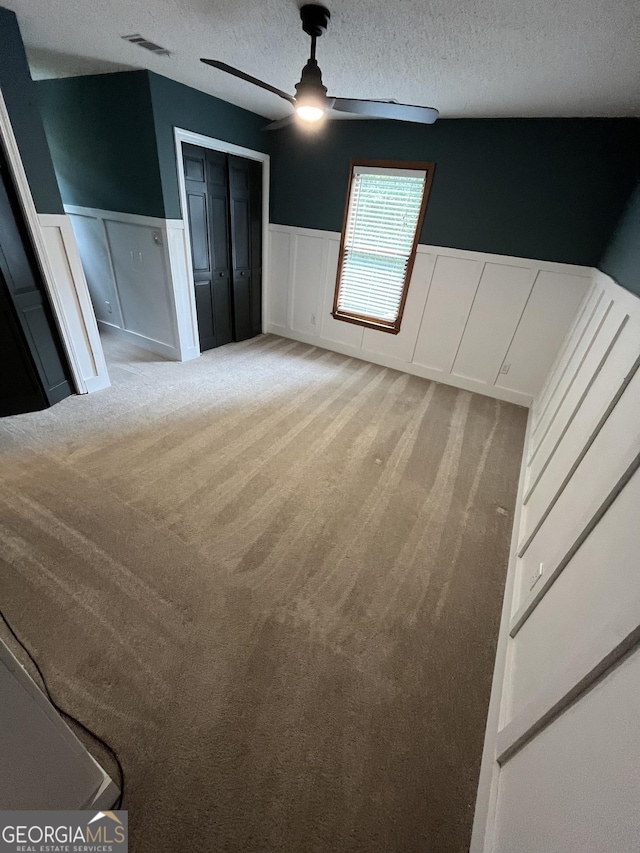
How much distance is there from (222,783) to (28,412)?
3.02 metres

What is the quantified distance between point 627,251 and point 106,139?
4.44 m

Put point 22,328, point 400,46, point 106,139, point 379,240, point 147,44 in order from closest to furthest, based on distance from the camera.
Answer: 1. point 400,46
2. point 147,44
3. point 22,328
4. point 106,139
5. point 379,240

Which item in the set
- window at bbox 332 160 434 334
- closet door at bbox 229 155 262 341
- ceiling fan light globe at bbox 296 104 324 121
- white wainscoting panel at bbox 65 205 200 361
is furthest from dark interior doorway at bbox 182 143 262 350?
ceiling fan light globe at bbox 296 104 324 121

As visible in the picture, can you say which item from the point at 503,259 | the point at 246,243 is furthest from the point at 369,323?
the point at 246,243

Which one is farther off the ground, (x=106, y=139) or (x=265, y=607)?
(x=106, y=139)

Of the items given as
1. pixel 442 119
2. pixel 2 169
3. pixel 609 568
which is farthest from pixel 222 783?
pixel 442 119

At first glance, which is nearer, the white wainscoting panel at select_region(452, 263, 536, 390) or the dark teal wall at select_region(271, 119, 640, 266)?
the dark teal wall at select_region(271, 119, 640, 266)

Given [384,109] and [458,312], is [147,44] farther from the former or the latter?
[458,312]

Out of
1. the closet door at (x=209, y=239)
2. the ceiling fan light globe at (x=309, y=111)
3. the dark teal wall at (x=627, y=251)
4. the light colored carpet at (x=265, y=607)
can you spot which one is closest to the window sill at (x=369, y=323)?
the closet door at (x=209, y=239)

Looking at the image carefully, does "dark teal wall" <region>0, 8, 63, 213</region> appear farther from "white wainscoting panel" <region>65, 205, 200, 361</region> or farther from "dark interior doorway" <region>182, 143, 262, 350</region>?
"dark interior doorway" <region>182, 143, 262, 350</region>

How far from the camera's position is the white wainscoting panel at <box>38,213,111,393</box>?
2.62 meters

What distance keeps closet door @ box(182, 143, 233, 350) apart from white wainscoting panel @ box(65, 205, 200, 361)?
0.78 ft

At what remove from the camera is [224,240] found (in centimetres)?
398

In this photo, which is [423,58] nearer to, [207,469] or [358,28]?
[358,28]
